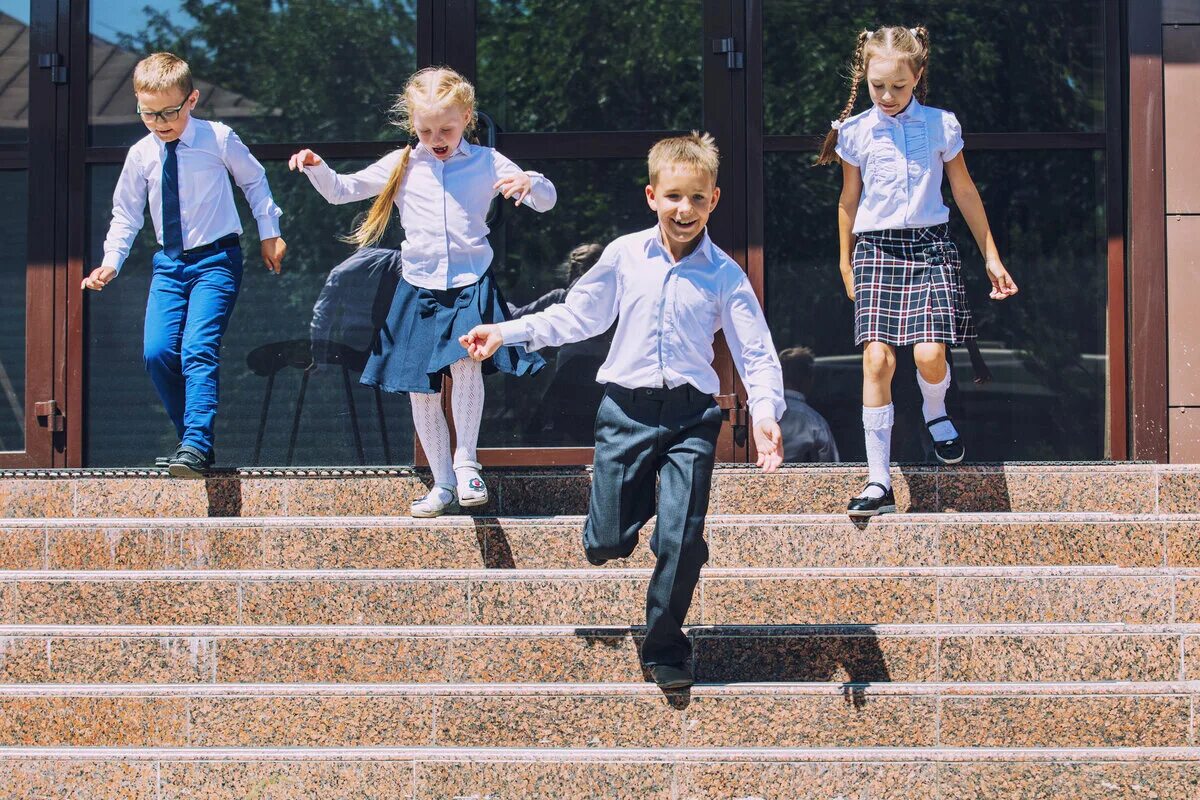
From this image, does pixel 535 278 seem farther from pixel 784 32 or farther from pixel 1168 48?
pixel 1168 48

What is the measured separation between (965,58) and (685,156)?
3.65 m

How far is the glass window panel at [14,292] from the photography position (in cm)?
771

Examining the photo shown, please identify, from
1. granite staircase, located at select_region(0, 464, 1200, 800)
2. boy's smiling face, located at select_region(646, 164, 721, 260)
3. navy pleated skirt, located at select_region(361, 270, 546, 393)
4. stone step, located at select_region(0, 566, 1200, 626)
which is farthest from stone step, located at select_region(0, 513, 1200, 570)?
boy's smiling face, located at select_region(646, 164, 721, 260)

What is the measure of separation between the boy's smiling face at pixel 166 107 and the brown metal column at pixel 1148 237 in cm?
454

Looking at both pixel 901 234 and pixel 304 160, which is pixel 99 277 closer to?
pixel 304 160

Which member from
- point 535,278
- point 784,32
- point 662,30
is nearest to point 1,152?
point 535,278

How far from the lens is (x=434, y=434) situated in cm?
614

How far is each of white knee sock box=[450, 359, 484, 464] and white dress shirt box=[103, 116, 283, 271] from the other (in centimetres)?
119

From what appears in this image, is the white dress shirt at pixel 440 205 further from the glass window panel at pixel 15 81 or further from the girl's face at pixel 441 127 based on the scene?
the glass window panel at pixel 15 81

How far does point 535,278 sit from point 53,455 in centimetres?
267

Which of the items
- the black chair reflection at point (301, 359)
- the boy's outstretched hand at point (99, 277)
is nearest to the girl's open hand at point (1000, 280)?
the black chair reflection at point (301, 359)

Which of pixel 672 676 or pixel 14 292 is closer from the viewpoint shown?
pixel 672 676

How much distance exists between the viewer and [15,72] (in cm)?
776

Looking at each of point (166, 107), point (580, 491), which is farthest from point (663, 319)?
point (166, 107)
